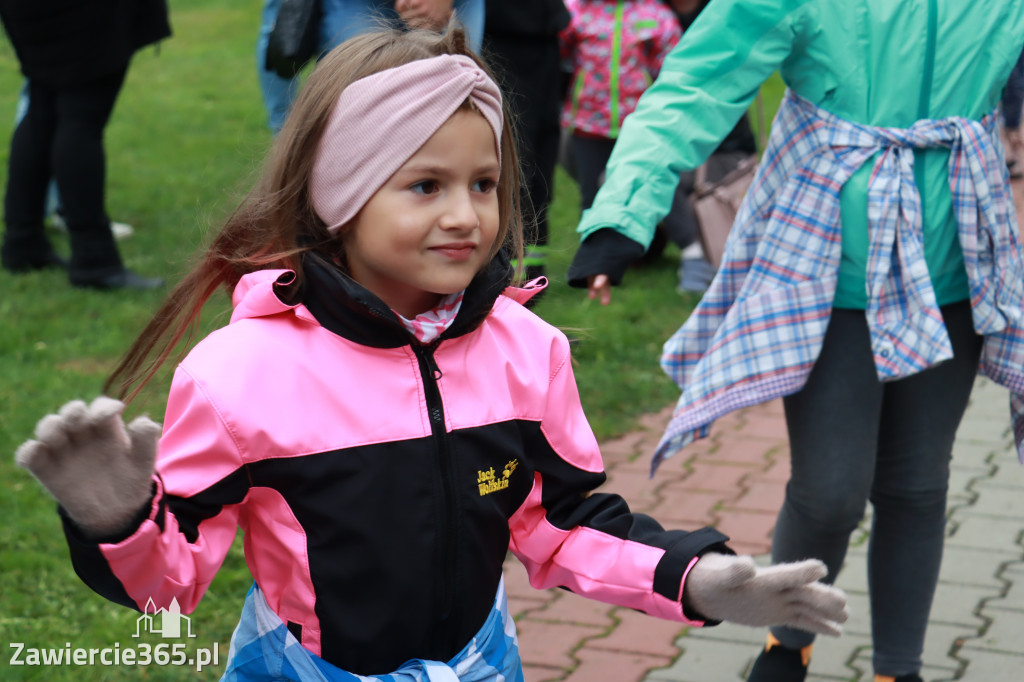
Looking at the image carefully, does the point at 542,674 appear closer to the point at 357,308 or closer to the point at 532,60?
the point at 357,308

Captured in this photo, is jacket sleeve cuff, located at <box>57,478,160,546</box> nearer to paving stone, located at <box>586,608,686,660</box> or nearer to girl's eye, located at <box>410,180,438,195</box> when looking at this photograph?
girl's eye, located at <box>410,180,438,195</box>

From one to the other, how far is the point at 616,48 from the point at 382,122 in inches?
190

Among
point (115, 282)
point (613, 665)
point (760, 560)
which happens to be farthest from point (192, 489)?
point (115, 282)

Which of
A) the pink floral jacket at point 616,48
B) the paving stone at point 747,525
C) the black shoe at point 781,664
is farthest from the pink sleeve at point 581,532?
the pink floral jacket at point 616,48

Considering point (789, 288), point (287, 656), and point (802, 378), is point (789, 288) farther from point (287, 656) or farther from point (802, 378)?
point (287, 656)

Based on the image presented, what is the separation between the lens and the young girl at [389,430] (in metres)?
1.88

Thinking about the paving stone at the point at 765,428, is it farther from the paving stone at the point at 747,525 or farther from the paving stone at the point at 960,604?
the paving stone at the point at 960,604

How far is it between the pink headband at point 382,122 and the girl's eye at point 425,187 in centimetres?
5

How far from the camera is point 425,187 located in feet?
6.50

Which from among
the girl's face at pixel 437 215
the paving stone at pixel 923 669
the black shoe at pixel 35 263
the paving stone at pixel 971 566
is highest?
the girl's face at pixel 437 215

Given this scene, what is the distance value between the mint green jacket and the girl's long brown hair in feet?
1.74

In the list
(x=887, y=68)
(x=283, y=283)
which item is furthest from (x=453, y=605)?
(x=887, y=68)

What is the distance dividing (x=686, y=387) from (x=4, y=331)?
3996 mm

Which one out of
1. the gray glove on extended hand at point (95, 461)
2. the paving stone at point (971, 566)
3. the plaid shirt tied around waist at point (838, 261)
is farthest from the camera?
the paving stone at point (971, 566)
